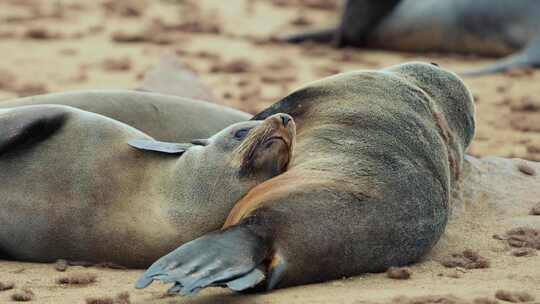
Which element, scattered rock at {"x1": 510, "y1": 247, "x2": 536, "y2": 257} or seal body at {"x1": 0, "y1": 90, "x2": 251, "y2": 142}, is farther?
seal body at {"x1": 0, "y1": 90, "x2": 251, "y2": 142}

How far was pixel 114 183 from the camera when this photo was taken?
4840 mm

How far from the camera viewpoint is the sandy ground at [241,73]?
4281 mm

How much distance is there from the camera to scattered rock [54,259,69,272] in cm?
468

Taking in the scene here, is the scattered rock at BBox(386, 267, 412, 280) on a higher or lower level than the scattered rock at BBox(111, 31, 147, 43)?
higher

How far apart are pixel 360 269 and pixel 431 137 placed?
833 millimetres

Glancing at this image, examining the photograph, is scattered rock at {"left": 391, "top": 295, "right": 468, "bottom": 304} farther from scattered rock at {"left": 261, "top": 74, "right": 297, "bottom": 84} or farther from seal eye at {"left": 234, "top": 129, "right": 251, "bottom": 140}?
scattered rock at {"left": 261, "top": 74, "right": 297, "bottom": 84}

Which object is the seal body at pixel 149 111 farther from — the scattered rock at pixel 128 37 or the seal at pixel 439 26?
the seal at pixel 439 26

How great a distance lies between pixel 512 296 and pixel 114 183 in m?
1.68

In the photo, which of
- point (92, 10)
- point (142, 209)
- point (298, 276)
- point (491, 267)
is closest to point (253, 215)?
point (298, 276)

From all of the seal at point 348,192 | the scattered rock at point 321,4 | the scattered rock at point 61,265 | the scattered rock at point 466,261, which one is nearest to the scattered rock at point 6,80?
the seal at point 348,192

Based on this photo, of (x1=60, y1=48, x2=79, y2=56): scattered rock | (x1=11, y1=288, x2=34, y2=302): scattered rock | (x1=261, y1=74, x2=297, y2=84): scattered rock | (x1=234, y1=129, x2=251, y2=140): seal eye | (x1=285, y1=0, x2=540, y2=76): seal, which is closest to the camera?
(x1=11, y1=288, x2=34, y2=302): scattered rock

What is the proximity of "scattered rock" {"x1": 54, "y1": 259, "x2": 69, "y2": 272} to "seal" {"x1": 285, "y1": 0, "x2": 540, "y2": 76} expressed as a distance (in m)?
6.93

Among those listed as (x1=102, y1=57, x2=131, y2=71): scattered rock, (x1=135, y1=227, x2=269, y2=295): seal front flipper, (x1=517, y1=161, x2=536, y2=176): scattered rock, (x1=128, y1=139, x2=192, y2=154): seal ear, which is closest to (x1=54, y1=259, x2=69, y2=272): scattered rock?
(x1=128, y1=139, x2=192, y2=154): seal ear

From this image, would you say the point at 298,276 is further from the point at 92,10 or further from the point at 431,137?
the point at 92,10
